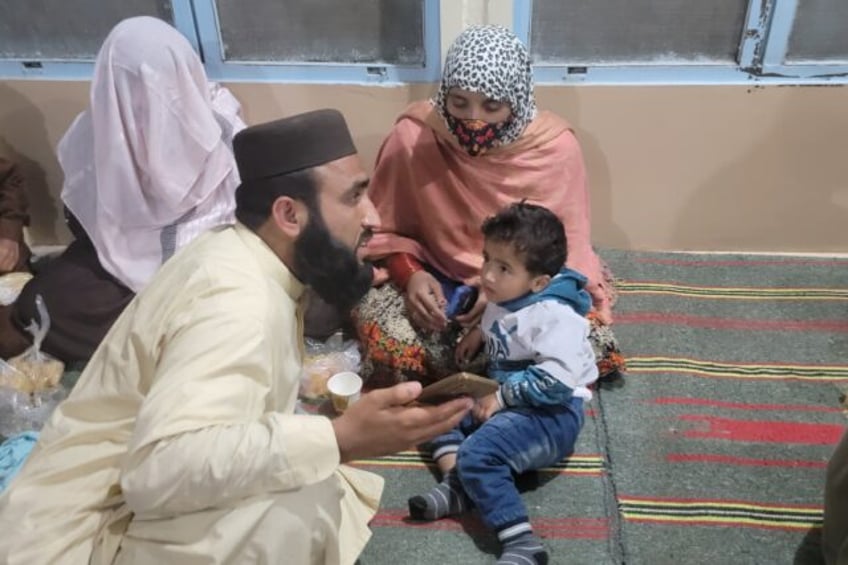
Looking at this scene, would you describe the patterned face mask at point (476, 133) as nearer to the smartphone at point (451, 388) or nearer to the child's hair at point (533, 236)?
the child's hair at point (533, 236)

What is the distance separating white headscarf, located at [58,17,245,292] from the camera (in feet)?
8.44

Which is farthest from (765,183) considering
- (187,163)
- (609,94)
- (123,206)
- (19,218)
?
(19,218)

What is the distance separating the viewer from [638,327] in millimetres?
2816

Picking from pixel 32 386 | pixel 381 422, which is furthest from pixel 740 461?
pixel 32 386

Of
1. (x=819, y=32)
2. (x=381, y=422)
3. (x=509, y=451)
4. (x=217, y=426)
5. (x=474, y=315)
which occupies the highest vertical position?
(x=819, y=32)

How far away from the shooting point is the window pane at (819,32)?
277 cm

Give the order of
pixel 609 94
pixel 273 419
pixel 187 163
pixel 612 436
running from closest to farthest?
pixel 273 419 → pixel 612 436 → pixel 187 163 → pixel 609 94

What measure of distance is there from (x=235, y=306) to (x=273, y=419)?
0.74 ft

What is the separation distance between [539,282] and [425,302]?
47 cm

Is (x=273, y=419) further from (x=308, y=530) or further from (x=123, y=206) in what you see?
(x=123, y=206)

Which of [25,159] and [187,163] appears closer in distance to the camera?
[187,163]

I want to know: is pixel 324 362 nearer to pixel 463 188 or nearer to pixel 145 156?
pixel 463 188

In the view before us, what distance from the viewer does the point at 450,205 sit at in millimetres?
2584

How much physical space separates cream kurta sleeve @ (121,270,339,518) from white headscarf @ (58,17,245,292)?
1.35 meters
